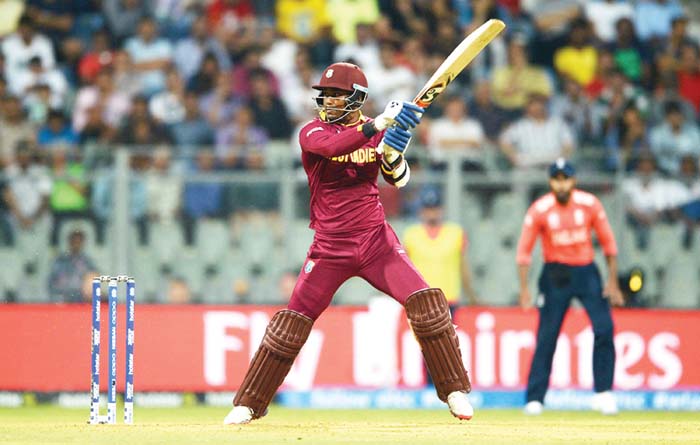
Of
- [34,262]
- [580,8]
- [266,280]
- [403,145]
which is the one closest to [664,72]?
[580,8]

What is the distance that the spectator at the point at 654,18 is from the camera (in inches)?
667

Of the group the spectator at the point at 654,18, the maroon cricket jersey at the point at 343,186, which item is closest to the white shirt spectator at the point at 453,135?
the spectator at the point at 654,18

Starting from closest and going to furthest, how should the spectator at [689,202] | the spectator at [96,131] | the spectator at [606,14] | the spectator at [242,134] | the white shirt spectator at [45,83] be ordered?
the spectator at [689,202] → the spectator at [242,134] → the spectator at [96,131] → the white shirt spectator at [45,83] → the spectator at [606,14]

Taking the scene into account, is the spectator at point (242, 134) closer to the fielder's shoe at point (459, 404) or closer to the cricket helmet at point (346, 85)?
the cricket helmet at point (346, 85)

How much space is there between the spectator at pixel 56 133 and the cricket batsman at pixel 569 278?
5.37 meters

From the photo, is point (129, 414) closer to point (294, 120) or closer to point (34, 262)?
point (34, 262)

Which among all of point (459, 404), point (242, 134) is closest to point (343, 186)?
point (459, 404)

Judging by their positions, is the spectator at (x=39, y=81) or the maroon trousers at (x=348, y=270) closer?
the maroon trousers at (x=348, y=270)

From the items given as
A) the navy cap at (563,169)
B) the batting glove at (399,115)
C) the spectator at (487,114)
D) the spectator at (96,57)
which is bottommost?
the batting glove at (399,115)

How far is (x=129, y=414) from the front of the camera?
8.89m

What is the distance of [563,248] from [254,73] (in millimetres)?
5026

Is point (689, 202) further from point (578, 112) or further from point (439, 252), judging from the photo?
point (439, 252)

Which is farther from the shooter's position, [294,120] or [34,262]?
[294,120]

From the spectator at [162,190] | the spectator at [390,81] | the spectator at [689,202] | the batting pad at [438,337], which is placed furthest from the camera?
the spectator at [390,81]
